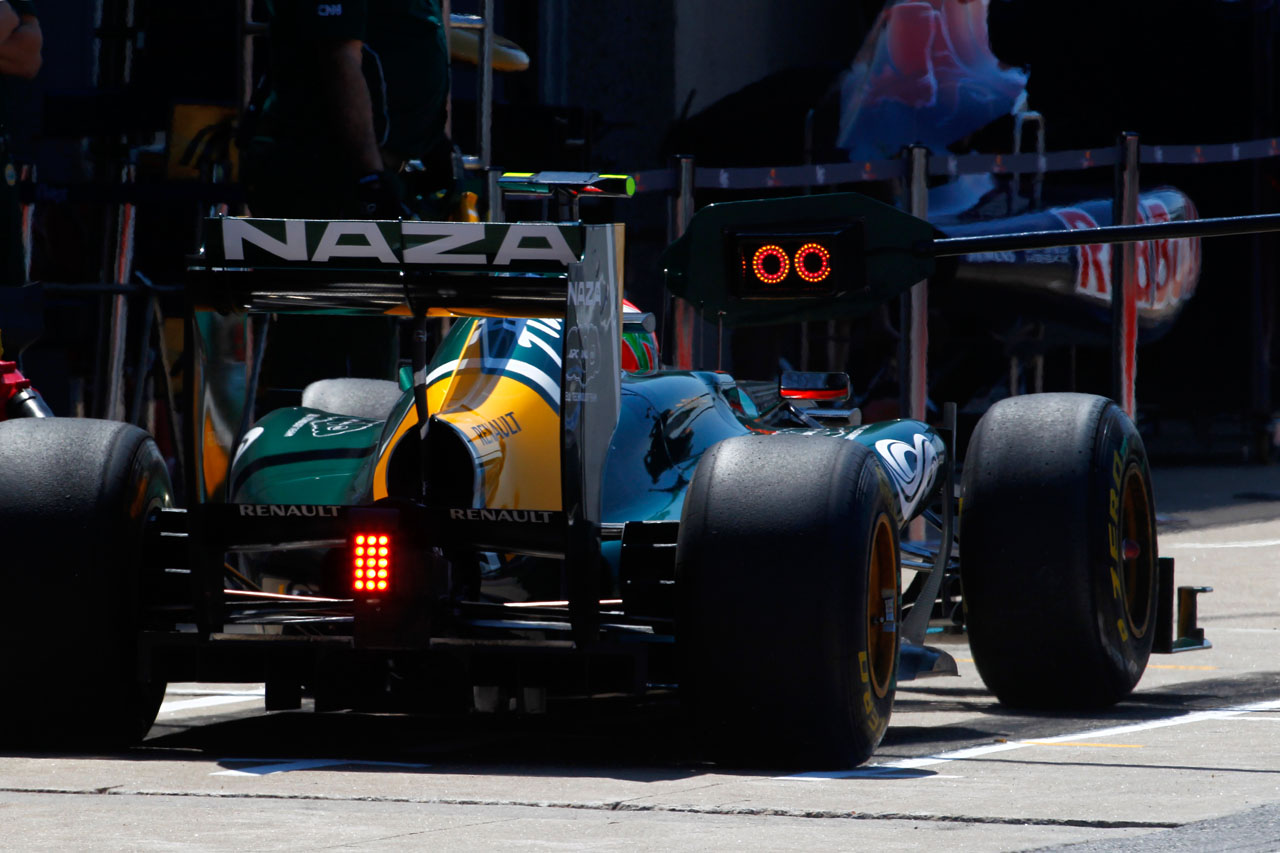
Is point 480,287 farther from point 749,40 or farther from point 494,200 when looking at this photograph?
point 749,40

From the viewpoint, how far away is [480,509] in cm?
608

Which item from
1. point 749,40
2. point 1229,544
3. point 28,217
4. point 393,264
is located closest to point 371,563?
point 393,264

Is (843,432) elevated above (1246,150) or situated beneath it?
situated beneath

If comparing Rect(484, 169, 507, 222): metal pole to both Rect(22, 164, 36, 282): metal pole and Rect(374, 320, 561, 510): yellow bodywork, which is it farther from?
Rect(22, 164, 36, 282): metal pole

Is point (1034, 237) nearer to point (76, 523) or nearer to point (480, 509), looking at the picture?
point (480, 509)

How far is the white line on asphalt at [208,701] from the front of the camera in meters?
7.78

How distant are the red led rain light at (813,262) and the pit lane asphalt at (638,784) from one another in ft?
5.10

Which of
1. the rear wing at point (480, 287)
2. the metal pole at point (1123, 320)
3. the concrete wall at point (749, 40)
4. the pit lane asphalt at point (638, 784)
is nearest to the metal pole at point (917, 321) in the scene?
the metal pole at point (1123, 320)

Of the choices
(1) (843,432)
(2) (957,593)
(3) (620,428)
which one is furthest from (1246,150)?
(3) (620,428)

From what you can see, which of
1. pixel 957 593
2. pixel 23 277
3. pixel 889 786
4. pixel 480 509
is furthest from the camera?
pixel 23 277

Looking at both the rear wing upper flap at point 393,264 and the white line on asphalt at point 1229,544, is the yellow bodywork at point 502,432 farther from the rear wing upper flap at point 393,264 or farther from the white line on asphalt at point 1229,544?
the white line on asphalt at point 1229,544

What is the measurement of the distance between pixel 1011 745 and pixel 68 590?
9.02 feet

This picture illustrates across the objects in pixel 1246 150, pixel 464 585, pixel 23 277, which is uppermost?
pixel 1246 150

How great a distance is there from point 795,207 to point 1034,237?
85cm
